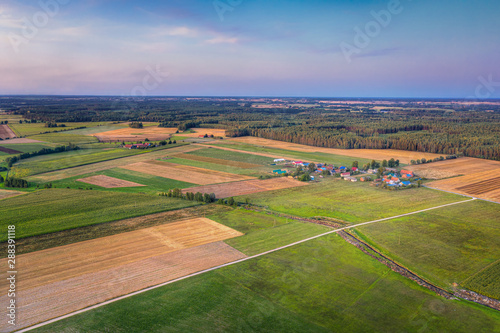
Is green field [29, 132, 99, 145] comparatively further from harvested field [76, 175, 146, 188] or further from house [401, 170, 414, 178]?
house [401, 170, 414, 178]

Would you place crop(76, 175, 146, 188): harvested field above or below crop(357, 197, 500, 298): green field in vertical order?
above

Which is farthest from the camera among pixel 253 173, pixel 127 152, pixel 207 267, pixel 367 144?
pixel 367 144

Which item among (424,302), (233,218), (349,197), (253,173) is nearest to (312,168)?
(253,173)

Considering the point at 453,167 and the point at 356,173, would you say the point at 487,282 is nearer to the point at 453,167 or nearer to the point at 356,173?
the point at 356,173

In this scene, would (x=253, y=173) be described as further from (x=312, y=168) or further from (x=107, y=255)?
(x=107, y=255)

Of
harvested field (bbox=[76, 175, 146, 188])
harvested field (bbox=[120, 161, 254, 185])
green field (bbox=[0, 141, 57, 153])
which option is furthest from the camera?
green field (bbox=[0, 141, 57, 153])

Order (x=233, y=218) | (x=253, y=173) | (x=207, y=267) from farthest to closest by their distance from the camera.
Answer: (x=253, y=173)
(x=233, y=218)
(x=207, y=267)

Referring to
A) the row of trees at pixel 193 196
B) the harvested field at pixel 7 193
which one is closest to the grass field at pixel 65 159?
the harvested field at pixel 7 193

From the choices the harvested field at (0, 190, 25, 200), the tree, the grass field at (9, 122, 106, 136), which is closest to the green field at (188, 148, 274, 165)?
the tree
